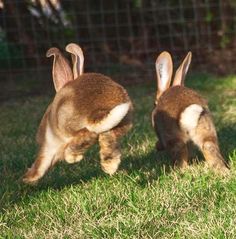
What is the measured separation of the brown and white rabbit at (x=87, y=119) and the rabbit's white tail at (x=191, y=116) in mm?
710

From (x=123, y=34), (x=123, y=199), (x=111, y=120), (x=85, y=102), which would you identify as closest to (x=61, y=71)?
(x=85, y=102)

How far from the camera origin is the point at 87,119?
11.9 feet

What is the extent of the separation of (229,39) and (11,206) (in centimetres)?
752

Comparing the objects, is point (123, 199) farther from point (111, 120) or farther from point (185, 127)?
point (185, 127)

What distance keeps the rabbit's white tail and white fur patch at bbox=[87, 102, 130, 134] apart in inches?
35.2

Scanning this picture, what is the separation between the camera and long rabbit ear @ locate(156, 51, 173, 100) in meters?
5.32

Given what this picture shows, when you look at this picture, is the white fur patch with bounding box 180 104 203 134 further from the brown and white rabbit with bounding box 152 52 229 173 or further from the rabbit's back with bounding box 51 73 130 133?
the rabbit's back with bounding box 51 73 130 133

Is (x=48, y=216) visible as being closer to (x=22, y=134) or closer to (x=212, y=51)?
(x=22, y=134)

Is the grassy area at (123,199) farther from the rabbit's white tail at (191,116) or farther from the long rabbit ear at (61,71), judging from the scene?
the long rabbit ear at (61,71)

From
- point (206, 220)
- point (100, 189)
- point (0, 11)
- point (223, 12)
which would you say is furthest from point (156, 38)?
point (206, 220)

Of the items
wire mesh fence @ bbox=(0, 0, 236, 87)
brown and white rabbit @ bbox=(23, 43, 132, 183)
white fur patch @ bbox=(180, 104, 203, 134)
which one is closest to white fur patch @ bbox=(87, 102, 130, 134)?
brown and white rabbit @ bbox=(23, 43, 132, 183)

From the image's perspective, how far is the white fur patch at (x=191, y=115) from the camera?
443 cm

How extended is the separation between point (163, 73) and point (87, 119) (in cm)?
184

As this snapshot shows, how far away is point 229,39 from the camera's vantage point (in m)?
10.9
